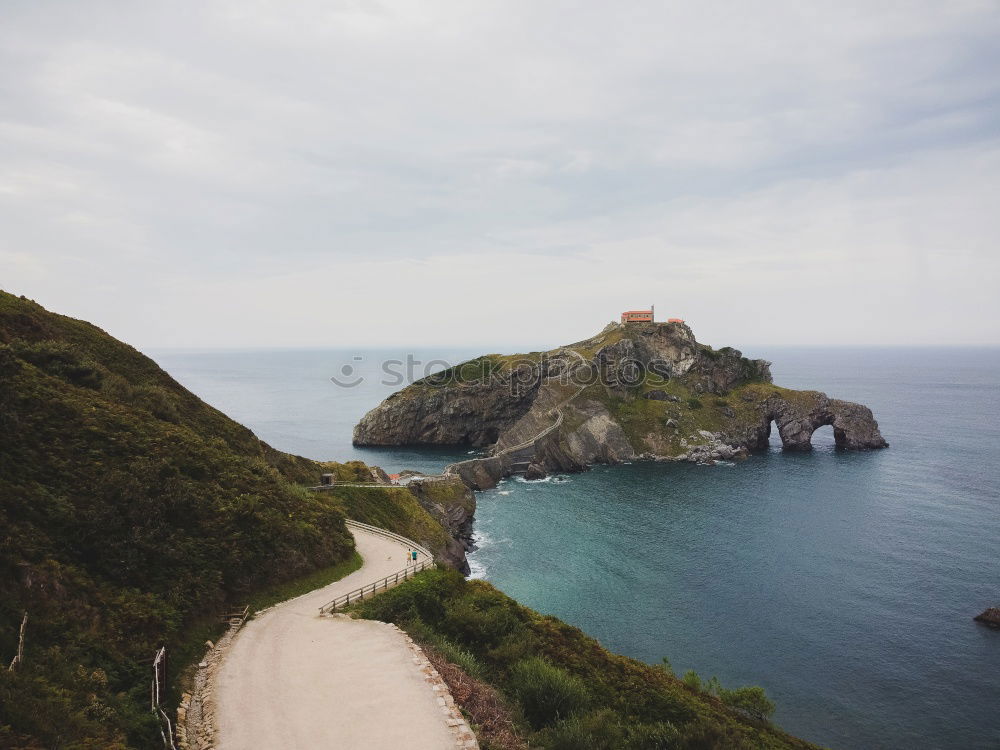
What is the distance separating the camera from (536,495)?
105m

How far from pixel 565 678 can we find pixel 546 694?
1632 mm

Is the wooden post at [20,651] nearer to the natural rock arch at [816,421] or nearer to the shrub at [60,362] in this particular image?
the shrub at [60,362]

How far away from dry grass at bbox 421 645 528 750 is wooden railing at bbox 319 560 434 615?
7.72m

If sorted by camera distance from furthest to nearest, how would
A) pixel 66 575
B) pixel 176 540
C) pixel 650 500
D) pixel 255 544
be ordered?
pixel 650 500
pixel 255 544
pixel 176 540
pixel 66 575

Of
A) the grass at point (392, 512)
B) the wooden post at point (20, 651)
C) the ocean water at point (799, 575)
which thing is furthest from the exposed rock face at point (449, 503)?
the wooden post at point (20, 651)

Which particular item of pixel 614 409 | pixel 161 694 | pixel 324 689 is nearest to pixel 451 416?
pixel 614 409

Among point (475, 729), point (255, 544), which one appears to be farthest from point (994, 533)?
point (255, 544)

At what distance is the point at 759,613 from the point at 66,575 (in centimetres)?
5873

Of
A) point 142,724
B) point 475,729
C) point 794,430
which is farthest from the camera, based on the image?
Answer: point 794,430

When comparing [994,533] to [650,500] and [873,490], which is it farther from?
[650,500]

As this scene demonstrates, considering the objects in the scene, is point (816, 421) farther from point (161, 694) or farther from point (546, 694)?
point (161, 694)

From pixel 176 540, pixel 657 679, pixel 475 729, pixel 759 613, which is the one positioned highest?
pixel 176 540

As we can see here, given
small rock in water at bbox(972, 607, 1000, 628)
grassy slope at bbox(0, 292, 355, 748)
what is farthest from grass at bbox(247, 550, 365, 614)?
small rock in water at bbox(972, 607, 1000, 628)

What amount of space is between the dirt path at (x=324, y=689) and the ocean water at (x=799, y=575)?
103 feet
